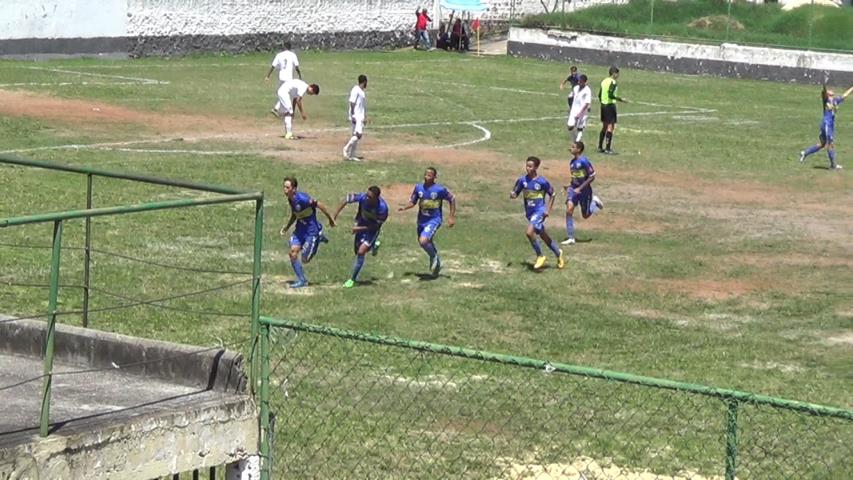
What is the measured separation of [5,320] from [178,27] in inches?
1634

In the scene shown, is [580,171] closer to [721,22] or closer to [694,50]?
[694,50]

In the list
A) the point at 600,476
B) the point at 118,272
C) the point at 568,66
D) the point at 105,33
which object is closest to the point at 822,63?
the point at 568,66

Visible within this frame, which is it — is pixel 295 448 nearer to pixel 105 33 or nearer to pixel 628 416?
pixel 628 416

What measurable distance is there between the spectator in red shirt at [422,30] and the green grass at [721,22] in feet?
12.1

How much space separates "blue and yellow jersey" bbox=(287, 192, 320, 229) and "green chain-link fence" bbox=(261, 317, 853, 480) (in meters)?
3.53

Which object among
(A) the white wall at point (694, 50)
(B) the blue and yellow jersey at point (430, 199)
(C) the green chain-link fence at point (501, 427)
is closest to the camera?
(C) the green chain-link fence at point (501, 427)

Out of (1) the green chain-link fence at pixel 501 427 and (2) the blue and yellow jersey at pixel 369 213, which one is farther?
(2) the blue and yellow jersey at pixel 369 213

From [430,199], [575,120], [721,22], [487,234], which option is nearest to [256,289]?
[430,199]

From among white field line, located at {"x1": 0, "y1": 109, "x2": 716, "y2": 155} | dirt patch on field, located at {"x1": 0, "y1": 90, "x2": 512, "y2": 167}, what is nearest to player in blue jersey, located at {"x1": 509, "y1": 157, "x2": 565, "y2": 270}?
dirt patch on field, located at {"x1": 0, "y1": 90, "x2": 512, "y2": 167}

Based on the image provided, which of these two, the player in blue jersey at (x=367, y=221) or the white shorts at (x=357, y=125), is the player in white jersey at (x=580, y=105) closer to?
the white shorts at (x=357, y=125)

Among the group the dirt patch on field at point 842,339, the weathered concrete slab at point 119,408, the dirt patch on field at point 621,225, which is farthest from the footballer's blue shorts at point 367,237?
the weathered concrete slab at point 119,408

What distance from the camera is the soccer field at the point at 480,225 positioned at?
63.7 feet

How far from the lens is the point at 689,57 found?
56.4 metres

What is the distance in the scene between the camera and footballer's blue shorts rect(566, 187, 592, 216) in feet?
81.5
